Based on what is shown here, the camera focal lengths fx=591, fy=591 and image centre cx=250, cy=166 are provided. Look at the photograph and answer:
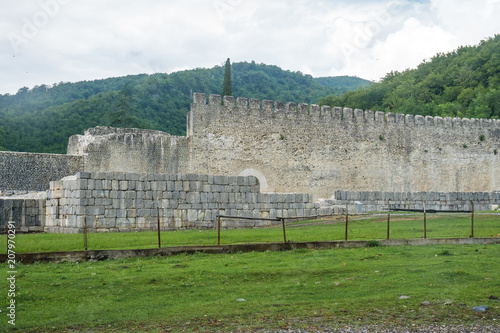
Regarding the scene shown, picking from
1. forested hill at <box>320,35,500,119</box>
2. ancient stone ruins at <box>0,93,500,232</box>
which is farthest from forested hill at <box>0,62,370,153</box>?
ancient stone ruins at <box>0,93,500,232</box>

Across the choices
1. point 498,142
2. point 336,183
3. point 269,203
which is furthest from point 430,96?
point 269,203

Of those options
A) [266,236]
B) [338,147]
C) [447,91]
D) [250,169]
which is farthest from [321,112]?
[447,91]

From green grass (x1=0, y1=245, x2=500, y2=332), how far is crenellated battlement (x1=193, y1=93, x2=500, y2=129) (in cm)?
1780

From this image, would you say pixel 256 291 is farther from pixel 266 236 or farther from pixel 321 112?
pixel 321 112

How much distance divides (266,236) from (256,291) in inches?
274

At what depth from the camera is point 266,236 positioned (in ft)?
55.9

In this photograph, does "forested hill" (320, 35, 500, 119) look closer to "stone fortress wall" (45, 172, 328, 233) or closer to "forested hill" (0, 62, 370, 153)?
"forested hill" (0, 62, 370, 153)

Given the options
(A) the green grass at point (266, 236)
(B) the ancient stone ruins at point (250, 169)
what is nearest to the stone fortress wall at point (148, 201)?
(B) the ancient stone ruins at point (250, 169)

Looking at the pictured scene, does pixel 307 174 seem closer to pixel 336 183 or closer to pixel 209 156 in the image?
pixel 336 183

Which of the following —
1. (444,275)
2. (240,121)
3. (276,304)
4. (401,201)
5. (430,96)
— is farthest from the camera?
(430,96)

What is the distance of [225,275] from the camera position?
36.9 feet

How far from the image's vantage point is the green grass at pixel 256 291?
8281 mm

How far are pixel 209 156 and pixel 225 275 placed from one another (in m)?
19.1

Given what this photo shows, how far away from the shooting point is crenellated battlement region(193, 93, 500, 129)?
3070 cm
